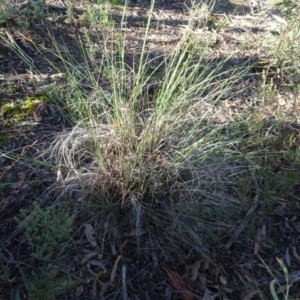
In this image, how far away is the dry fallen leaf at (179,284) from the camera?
2348 mm

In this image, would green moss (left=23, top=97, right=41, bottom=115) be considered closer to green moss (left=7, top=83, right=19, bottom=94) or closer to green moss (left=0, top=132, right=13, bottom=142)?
green moss (left=7, top=83, right=19, bottom=94)

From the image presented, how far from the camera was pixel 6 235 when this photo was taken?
7.94 feet

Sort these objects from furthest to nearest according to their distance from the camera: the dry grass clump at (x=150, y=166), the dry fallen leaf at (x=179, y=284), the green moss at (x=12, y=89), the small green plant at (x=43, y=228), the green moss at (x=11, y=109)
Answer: the green moss at (x=12, y=89) < the green moss at (x=11, y=109) < the dry grass clump at (x=150, y=166) < the dry fallen leaf at (x=179, y=284) < the small green plant at (x=43, y=228)

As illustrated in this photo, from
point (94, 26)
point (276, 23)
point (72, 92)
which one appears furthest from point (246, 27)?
point (72, 92)

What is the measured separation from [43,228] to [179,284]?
704mm

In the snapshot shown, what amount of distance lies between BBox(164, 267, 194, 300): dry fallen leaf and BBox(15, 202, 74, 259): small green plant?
0.54 metres

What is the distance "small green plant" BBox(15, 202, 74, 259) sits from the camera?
219 cm

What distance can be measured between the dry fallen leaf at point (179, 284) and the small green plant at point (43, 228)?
1.76 feet

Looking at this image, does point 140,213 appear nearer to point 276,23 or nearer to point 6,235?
point 6,235

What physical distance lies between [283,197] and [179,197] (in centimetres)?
65

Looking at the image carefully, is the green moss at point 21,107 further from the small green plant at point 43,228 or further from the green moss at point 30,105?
the small green plant at point 43,228

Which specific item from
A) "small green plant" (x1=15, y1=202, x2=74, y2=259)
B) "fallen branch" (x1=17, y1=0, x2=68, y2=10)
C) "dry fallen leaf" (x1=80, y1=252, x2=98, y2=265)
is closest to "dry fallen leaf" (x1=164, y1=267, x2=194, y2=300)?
"dry fallen leaf" (x1=80, y1=252, x2=98, y2=265)

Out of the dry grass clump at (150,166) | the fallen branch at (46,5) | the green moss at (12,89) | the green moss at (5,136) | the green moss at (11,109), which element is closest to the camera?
the dry grass clump at (150,166)

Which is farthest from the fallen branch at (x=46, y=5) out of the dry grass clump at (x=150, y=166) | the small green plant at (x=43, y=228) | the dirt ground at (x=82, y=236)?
the small green plant at (x=43, y=228)
